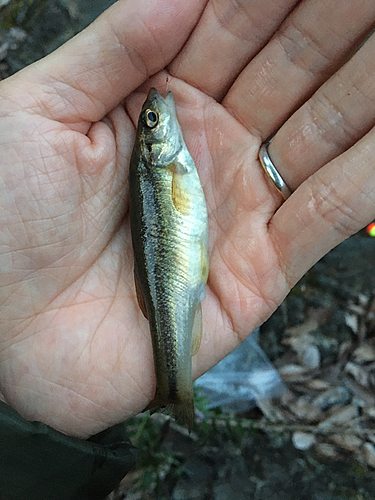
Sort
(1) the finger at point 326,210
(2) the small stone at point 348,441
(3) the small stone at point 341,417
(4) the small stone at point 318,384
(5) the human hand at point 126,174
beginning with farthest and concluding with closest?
(4) the small stone at point 318,384 < (3) the small stone at point 341,417 < (2) the small stone at point 348,441 < (5) the human hand at point 126,174 < (1) the finger at point 326,210

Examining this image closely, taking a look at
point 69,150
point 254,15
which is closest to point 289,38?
point 254,15

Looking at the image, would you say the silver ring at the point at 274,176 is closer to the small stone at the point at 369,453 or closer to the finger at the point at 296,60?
the finger at the point at 296,60

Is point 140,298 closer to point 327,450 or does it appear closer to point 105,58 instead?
point 105,58

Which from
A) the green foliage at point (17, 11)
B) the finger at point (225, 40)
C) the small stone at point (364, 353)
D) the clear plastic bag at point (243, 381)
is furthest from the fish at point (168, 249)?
the green foliage at point (17, 11)

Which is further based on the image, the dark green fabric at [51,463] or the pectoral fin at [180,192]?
the pectoral fin at [180,192]

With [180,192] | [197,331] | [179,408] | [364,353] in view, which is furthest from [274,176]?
[364,353]

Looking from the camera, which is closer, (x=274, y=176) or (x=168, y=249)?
(x=168, y=249)

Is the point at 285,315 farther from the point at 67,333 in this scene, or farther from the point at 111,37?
the point at 111,37
